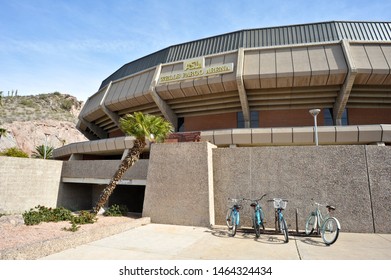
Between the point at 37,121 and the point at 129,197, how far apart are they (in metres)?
50.9

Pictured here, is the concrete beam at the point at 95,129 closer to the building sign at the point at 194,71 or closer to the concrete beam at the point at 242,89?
the building sign at the point at 194,71

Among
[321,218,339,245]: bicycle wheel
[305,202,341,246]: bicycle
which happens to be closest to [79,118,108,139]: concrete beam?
[305,202,341,246]: bicycle

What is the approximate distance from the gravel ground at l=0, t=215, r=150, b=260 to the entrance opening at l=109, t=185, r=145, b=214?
26.5 ft

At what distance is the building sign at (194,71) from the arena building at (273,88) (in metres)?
0.08

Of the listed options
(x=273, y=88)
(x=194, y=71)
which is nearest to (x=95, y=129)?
→ (x=194, y=71)

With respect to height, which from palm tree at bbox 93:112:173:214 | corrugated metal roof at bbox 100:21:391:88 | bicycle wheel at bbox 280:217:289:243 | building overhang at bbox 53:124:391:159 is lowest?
bicycle wheel at bbox 280:217:289:243

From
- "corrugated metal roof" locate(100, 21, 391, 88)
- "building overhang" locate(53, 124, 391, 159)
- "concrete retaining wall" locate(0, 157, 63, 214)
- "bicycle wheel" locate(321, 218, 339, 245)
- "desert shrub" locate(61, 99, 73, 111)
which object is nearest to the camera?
"bicycle wheel" locate(321, 218, 339, 245)

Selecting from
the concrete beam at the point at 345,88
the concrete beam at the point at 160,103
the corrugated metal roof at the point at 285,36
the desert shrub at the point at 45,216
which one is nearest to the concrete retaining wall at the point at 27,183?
the desert shrub at the point at 45,216

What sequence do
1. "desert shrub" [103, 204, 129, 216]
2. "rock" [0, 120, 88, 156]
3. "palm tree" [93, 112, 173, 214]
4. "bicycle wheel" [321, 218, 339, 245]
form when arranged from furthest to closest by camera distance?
"rock" [0, 120, 88, 156], "desert shrub" [103, 204, 129, 216], "palm tree" [93, 112, 173, 214], "bicycle wheel" [321, 218, 339, 245]

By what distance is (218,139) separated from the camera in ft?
56.9

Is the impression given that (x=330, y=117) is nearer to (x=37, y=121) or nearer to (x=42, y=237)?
(x=42, y=237)

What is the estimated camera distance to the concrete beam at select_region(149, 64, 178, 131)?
20.1 meters

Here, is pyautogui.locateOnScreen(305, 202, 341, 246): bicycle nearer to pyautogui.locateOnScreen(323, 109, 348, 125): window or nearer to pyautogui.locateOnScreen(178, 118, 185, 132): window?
pyautogui.locateOnScreen(323, 109, 348, 125): window

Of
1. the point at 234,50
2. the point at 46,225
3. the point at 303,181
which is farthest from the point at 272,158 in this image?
the point at 234,50
